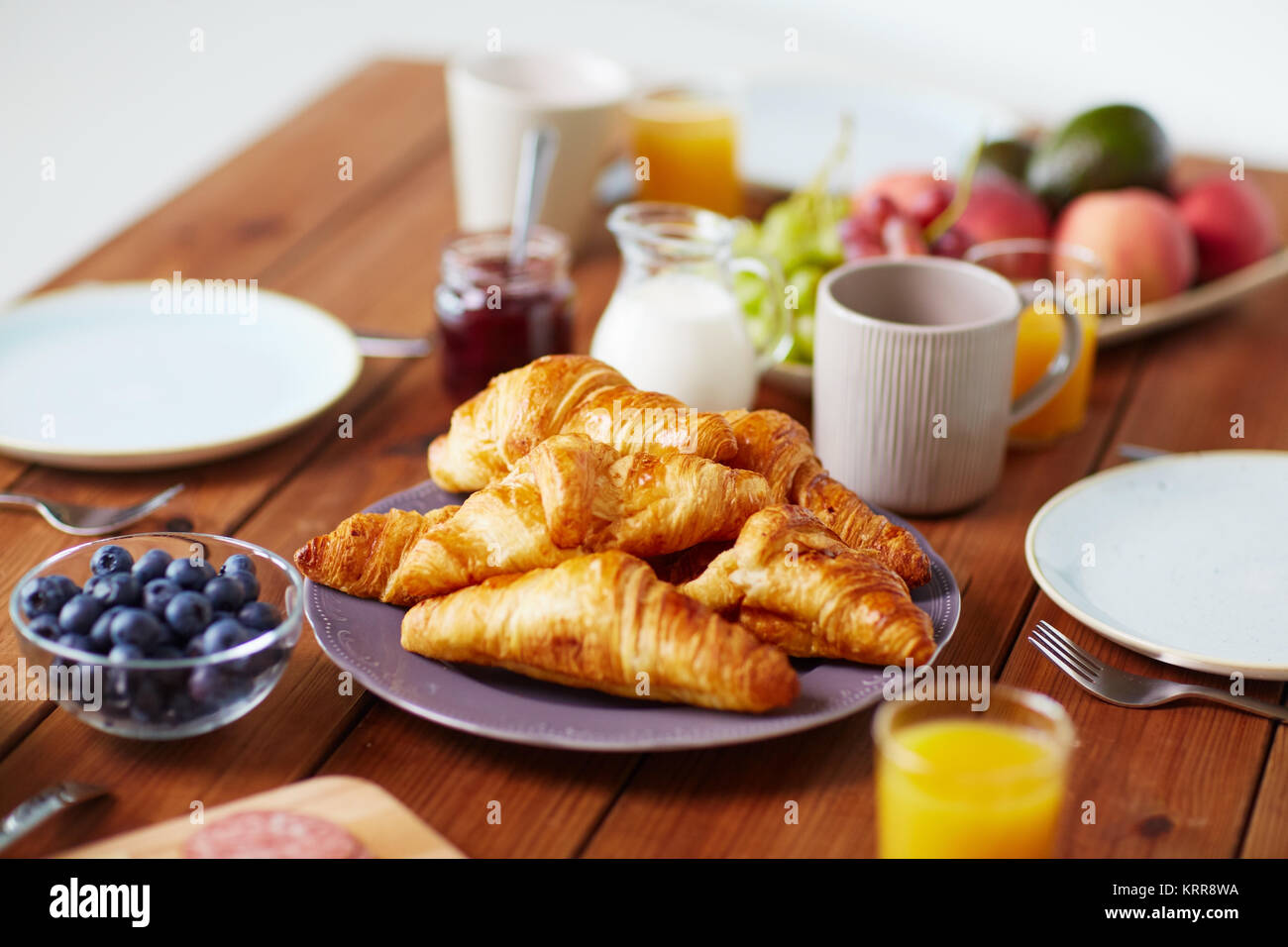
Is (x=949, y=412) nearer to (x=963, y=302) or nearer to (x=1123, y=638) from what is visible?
(x=963, y=302)

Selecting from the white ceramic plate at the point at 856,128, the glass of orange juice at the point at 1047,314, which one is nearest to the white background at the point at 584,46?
the white ceramic plate at the point at 856,128

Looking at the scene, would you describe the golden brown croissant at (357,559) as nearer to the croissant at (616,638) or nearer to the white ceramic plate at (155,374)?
the croissant at (616,638)

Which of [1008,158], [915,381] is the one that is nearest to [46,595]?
[915,381]

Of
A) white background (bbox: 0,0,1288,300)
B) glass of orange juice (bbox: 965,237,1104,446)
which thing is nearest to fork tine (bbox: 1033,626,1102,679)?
glass of orange juice (bbox: 965,237,1104,446)

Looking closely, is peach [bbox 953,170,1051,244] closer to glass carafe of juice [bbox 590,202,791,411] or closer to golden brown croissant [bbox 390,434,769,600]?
glass carafe of juice [bbox 590,202,791,411]

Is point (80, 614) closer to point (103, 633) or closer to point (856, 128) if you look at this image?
point (103, 633)

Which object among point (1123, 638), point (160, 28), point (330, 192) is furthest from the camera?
point (160, 28)
